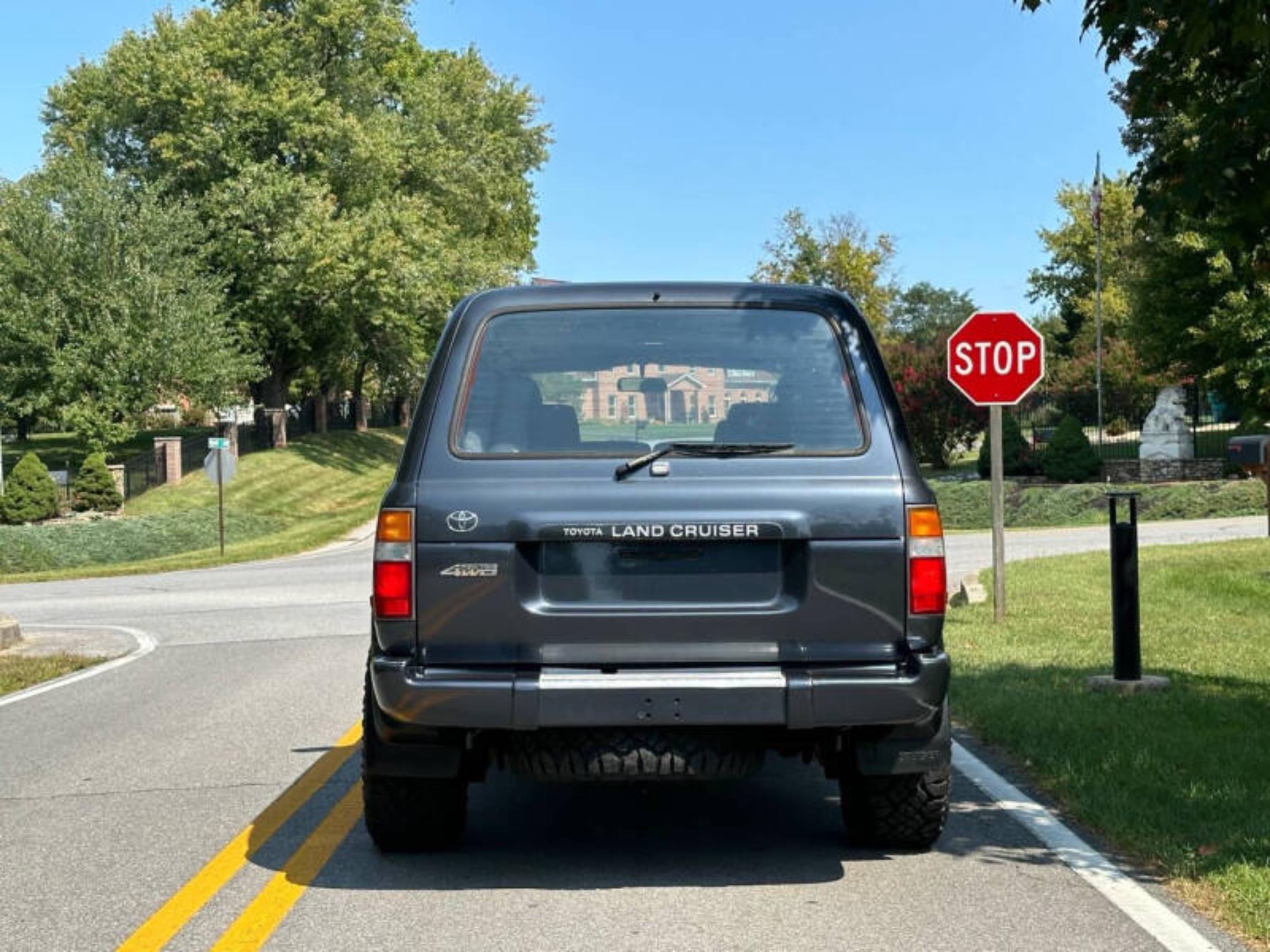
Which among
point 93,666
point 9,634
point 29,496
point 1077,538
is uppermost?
point 29,496

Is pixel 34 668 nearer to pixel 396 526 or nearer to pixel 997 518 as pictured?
pixel 997 518

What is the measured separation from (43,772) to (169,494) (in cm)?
3629

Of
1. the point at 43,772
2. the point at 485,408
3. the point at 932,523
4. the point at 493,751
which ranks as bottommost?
the point at 43,772

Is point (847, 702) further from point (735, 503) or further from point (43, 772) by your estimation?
point (43, 772)

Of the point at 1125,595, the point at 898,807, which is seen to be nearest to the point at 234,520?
the point at 1125,595

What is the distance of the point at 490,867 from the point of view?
594cm

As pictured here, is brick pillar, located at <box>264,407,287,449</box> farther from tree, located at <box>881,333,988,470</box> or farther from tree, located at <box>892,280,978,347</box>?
tree, located at <box>892,280,978,347</box>

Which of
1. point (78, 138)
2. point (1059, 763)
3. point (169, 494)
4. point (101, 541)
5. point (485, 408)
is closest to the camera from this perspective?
point (485, 408)

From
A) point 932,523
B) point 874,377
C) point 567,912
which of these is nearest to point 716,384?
point 874,377

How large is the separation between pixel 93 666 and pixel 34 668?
567 mm

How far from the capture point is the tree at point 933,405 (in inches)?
1876

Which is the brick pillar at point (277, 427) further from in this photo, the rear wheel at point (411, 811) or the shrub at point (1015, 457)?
the rear wheel at point (411, 811)

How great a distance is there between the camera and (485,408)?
5684 mm

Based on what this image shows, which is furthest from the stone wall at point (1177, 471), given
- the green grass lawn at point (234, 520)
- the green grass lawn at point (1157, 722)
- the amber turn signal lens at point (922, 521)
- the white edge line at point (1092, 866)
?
the amber turn signal lens at point (922, 521)
